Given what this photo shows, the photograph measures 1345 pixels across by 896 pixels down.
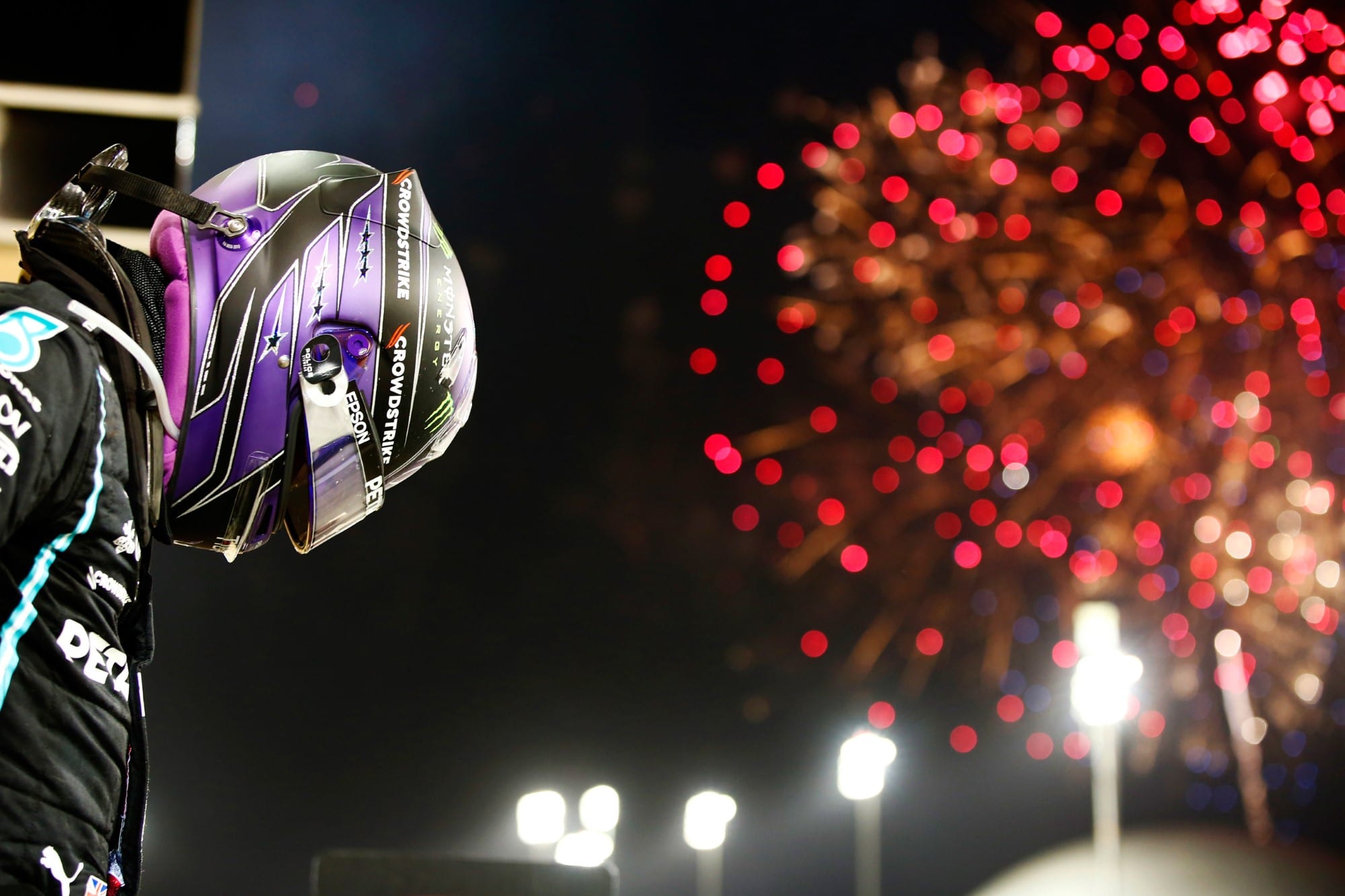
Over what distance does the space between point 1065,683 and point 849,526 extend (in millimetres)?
6630

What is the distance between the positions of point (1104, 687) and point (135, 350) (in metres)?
8.74

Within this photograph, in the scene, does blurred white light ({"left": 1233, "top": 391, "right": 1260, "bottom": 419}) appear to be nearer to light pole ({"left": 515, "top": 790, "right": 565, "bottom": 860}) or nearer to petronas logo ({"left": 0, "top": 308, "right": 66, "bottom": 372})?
light pole ({"left": 515, "top": 790, "right": 565, "bottom": 860})

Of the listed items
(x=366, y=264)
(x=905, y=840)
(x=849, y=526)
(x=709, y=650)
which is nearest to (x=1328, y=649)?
(x=849, y=526)

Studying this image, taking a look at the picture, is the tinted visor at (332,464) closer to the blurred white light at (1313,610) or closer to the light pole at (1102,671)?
the light pole at (1102,671)

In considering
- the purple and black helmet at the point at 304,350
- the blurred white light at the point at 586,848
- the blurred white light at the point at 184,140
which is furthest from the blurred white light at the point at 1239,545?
the purple and black helmet at the point at 304,350

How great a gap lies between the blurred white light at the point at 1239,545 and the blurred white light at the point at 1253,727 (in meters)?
4.69

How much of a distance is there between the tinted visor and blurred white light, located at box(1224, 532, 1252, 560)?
1320cm

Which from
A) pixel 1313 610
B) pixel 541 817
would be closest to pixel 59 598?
pixel 541 817

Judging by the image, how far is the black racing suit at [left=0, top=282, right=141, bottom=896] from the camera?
1303 mm

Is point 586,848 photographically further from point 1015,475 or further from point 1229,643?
point 1229,643

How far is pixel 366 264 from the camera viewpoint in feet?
6.41

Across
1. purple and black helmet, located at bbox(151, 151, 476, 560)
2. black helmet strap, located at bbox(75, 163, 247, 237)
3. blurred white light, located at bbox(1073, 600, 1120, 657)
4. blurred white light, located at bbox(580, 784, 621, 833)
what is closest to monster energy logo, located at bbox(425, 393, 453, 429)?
purple and black helmet, located at bbox(151, 151, 476, 560)

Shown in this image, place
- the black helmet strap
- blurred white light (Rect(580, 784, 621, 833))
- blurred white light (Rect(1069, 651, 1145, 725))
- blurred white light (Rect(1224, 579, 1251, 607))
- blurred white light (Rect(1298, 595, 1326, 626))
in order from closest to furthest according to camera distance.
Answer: the black helmet strap, blurred white light (Rect(1069, 651, 1145, 725)), blurred white light (Rect(580, 784, 621, 833)), blurred white light (Rect(1298, 595, 1326, 626)), blurred white light (Rect(1224, 579, 1251, 607))

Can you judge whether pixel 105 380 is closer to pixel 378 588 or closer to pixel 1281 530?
pixel 1281 530
